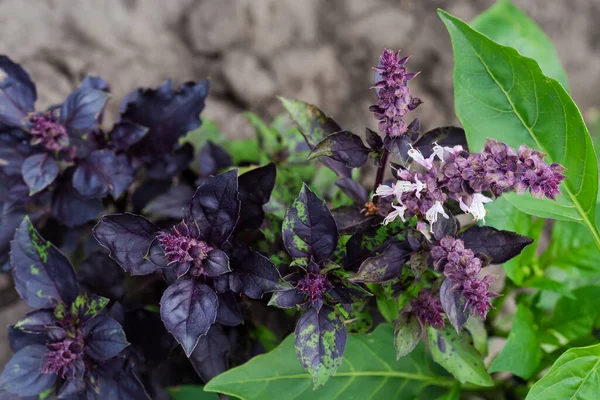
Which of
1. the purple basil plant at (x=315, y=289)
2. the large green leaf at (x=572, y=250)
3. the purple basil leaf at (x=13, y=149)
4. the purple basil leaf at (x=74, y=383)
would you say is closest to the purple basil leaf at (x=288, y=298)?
the purple basil plant at (x=315, y=289)

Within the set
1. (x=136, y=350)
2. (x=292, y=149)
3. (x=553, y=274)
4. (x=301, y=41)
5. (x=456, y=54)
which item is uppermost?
(x=456, y=54)

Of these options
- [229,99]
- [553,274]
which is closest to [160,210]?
[229,99]

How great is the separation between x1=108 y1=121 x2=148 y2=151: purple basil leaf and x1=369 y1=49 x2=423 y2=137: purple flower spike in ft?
2.04

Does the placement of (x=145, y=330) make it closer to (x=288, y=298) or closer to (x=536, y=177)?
(x=288, y=298)

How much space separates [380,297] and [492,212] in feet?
1.19

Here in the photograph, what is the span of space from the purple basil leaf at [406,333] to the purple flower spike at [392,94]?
1.19 ft

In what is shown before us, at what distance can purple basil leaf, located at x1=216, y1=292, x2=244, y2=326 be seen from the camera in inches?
42.9

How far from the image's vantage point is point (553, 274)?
176cm

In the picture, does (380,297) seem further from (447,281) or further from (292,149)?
(292,149)

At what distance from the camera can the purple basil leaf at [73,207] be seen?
1.35 meters

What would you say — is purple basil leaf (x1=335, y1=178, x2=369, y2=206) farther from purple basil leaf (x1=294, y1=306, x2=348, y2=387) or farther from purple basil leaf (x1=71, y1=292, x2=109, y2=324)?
purple basil leaf (x1=71, y1=292, x2=109, y2=324)

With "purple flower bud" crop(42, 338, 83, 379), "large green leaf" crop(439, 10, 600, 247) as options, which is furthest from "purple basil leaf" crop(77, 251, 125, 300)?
"large green leaf" crop(439, 10, 600, 247)

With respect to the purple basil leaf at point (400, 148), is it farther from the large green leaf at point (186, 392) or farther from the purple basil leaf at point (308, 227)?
the large green leaf at point (186, 392)

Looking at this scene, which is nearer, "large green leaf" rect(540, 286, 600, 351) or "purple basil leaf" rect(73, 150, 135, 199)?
"purple basil leaf" rect(73, 150, 135, 199)
